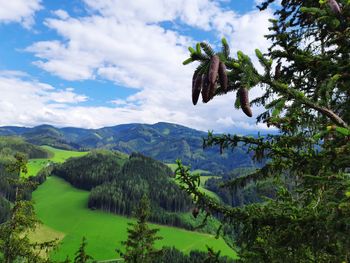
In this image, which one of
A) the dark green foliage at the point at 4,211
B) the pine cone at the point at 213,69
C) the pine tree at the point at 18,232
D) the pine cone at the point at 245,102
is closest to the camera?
the pine cone at the point at 213,69

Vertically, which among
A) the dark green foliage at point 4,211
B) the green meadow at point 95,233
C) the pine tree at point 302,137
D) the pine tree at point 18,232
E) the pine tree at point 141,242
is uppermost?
the pine tree at point 302,137

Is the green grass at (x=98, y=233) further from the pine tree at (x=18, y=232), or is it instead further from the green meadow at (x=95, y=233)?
the pine tree at (x=18, y=232)

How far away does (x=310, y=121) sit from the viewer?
7645 millimetres

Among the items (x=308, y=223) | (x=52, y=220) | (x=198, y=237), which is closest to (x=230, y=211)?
(x=308, y=223)

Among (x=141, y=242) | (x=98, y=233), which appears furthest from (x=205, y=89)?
(x=98, y=233)

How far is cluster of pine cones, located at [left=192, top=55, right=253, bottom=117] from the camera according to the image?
150 inches

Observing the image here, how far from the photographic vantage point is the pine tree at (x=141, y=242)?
3406 cm

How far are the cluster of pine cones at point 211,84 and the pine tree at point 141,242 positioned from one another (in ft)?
106

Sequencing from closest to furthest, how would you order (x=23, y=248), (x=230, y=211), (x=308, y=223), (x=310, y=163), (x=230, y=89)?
(x=230, y=89)
(x=308, y=223)
(x=310, y=163)
(x=230, y=211)
(x=23, y=248)

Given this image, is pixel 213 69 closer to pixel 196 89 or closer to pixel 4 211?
pixel 196 89

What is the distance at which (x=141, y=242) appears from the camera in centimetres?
3641

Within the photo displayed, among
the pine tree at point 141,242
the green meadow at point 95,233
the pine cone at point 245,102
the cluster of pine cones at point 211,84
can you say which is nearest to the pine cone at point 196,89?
the cluster of pine cones at point 211,84

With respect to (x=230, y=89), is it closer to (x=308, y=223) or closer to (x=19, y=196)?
(x=308, y=223)

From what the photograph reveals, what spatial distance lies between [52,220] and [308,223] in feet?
613
